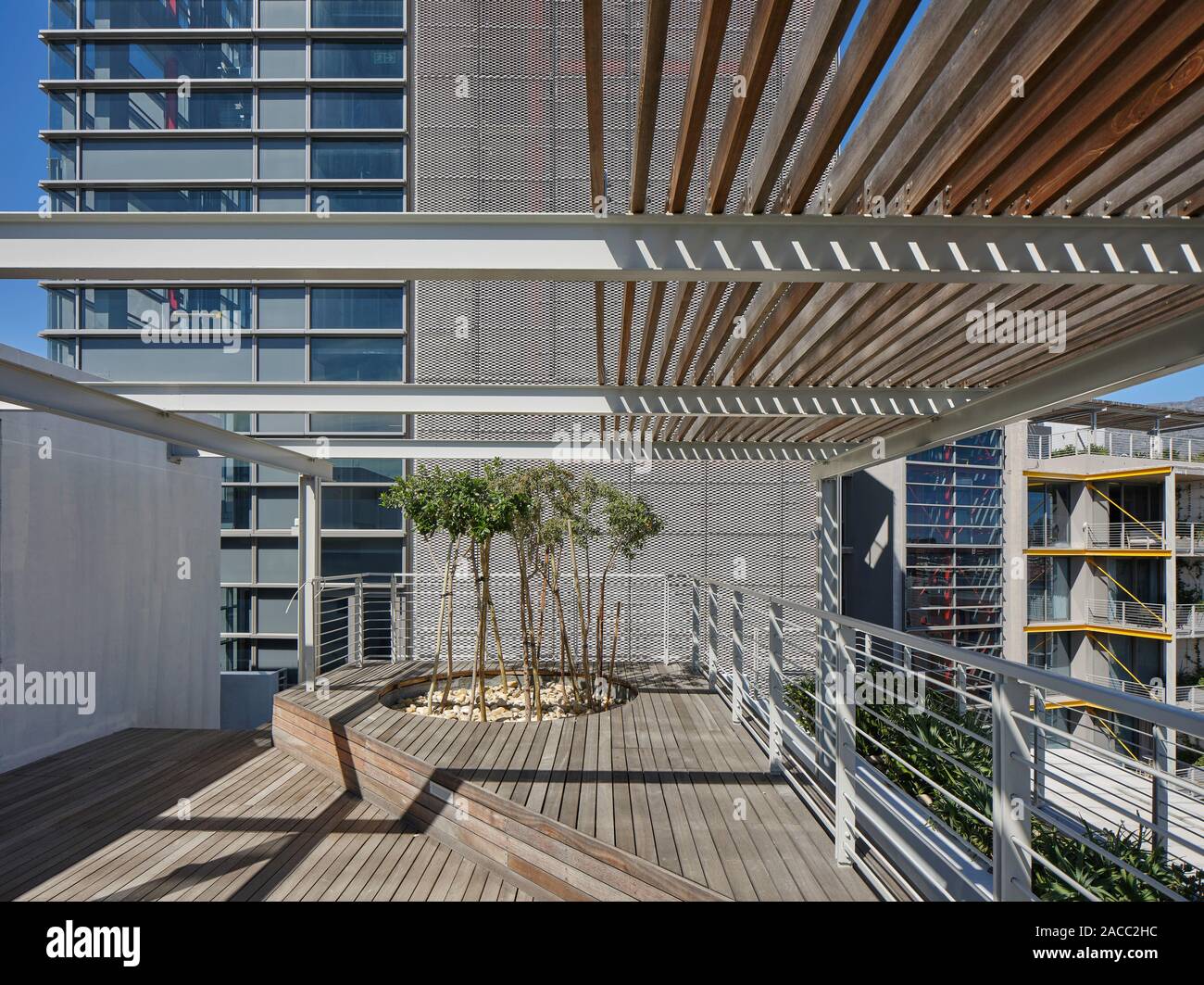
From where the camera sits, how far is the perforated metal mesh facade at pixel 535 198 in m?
10.3

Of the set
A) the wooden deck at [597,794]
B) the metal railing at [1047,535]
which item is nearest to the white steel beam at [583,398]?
the wooden deck at [597,794]

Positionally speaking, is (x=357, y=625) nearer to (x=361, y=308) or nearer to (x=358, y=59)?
(x=361, y=308)

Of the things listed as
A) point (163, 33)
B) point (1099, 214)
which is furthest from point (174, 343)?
point (1099, 214)

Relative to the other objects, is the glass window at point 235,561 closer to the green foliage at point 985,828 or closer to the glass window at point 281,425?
the glass window at point 281,425

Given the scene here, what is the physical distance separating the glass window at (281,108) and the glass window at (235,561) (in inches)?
250

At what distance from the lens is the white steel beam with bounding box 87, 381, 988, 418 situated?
5.18m

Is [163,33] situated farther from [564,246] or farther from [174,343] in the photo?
[564,246]

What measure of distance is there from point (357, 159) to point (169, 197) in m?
3.06

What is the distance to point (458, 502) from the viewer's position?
575 centimetres

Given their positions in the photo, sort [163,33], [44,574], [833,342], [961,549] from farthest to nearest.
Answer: [961,549] → [163,33] → [44,574] → [833,342]

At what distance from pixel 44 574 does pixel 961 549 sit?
12696mm

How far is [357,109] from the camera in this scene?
1112cm

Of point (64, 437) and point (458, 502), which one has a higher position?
point (64, 437)

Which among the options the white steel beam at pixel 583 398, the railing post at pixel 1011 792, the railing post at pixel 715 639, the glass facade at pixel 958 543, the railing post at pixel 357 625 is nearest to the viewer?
the railing post at pixel 1011 792
